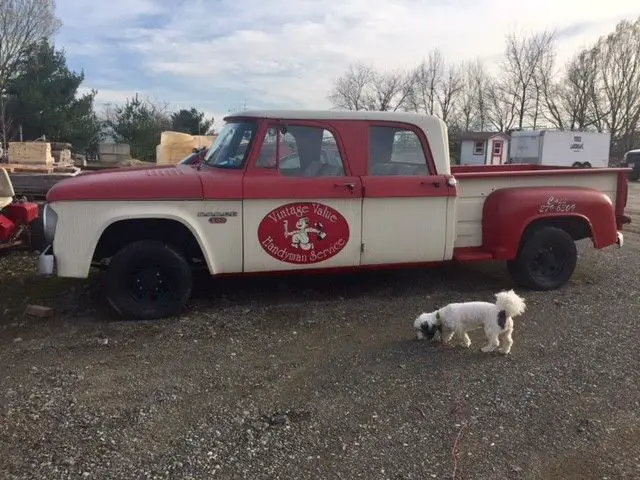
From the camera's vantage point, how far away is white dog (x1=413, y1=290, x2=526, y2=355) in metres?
4.49

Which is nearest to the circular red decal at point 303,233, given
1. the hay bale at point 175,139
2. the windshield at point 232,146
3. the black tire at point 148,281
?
the windshield at point 232,146

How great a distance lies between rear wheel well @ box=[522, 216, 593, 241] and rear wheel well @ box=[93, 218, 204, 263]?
3548 millimetres

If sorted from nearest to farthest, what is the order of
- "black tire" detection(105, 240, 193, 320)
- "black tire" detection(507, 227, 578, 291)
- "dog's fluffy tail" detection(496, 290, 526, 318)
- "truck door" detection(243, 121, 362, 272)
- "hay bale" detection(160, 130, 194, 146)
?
1. "dog's fluffy tail" detection(496, 290, 526, 318)
2. "black tire" detection(105, 240, 193, 320)
3. "truck door" detection(243, 121, 362, 272)
4. "black tire" detection(507, 227, 578, 291)
5. "hay bale" detection(160, 130, 194, 146)

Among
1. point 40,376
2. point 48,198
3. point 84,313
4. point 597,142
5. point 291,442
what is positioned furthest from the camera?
point 597,142

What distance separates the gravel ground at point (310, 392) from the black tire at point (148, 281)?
0.56ft

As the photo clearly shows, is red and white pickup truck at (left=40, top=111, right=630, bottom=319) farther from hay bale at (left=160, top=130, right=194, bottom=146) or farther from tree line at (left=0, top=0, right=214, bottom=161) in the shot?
tree line at (left=0, top=0, right=214, bottom=161)

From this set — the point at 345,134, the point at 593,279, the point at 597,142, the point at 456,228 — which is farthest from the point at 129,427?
the point at 597,142

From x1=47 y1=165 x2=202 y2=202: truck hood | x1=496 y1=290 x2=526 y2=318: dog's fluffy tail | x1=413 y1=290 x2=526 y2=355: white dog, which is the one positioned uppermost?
x1=47 y1=165 x2=202 y2=202: truck hood

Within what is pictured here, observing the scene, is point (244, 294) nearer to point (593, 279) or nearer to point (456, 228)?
point (456, 228)

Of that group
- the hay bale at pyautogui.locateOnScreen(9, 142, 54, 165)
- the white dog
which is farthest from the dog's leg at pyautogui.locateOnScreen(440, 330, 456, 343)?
the hay bale at pyautogui.locateOnScreen(9, 142, 54, 165)

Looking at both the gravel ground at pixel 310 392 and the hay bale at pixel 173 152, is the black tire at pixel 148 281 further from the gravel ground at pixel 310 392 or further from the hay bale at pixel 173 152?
the hay bale at pixel 173 152

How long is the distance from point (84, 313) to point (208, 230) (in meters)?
1.48

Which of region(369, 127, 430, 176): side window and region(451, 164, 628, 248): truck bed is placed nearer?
region(369, 127, 430, 176): side window

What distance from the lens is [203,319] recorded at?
5.32 meters
